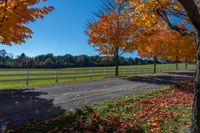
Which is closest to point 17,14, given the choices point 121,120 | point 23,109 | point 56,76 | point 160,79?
point 23,109

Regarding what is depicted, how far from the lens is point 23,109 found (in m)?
11.4

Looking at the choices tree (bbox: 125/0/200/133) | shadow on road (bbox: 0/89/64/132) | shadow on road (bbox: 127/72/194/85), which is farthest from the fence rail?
tree (bbox: 125/0/200/133)

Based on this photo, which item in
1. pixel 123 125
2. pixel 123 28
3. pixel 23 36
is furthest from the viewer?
pixel 123 28

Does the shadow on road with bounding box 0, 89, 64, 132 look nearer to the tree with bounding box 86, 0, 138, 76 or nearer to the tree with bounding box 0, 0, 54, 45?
the tree with bounding box 0, 0, 54, 45

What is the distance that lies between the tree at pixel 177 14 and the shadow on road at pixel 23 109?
5.22 m

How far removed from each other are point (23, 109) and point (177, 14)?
333 inches

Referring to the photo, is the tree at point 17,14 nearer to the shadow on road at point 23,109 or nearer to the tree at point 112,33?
the shadow on road at point 23,109

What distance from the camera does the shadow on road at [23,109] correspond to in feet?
32.4

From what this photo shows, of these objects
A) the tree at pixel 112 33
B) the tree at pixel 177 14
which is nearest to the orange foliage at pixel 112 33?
the tree at pixel 112 33

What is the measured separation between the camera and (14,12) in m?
12.1

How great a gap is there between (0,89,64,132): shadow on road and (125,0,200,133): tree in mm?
5218

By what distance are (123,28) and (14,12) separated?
20.4 m

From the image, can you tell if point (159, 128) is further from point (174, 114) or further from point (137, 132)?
point (174, 114)

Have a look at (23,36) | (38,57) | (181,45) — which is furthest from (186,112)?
(38,57)
